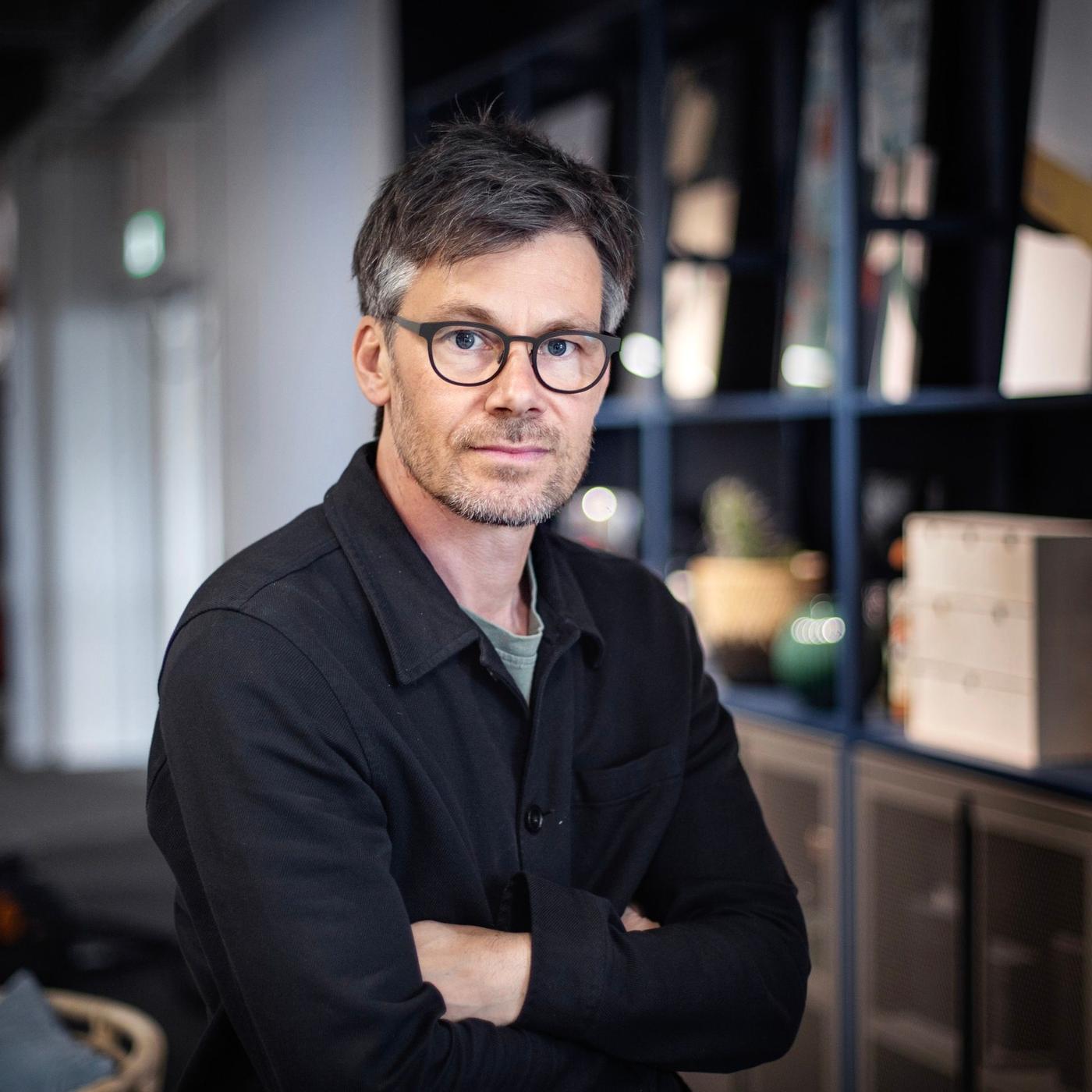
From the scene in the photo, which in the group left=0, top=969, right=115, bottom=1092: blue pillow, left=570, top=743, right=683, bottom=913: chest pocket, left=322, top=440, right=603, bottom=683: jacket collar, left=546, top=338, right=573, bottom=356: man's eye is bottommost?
left=0, top=969, right=115, bottom=1092: blue pillow

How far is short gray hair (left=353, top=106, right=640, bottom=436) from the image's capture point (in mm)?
1419

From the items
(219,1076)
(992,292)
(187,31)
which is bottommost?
(219,1076)

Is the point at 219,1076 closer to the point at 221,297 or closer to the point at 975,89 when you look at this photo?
the point at 975,89

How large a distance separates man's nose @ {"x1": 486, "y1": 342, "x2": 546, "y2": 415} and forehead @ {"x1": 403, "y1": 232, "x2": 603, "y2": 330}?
0.12 feet

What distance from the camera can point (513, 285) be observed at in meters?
1.42

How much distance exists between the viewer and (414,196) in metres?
1.45

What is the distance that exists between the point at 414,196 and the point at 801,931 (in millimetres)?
951

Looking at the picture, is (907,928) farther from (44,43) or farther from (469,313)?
(44,43)

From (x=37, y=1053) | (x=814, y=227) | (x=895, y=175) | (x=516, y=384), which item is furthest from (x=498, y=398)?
(x=814, y=227)

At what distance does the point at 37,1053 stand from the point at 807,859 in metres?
1.56

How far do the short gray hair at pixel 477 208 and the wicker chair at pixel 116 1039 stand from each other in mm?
1238

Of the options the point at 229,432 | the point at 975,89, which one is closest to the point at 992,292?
the point at 975,89

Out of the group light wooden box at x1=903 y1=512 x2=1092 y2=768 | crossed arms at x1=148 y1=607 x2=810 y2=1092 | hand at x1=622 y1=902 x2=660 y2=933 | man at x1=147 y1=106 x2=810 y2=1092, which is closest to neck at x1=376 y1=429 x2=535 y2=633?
man at x1=147 y1=106 x2=810 y2=1092

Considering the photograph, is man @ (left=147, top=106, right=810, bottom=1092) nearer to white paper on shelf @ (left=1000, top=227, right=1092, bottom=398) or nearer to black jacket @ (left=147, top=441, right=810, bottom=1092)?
black jacket @ (left=147, top=441, right=810, bottom=1092)
